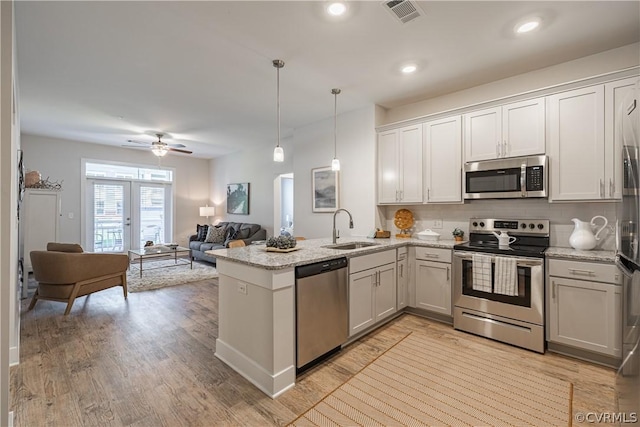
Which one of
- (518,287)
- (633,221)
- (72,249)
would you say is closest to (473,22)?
(633,221)

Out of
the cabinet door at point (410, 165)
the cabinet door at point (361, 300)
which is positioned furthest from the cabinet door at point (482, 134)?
the cabinet door at point (361, 300)

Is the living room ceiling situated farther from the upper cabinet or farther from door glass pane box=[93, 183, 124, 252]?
door glass pane box=[93, 183, 124, 252]

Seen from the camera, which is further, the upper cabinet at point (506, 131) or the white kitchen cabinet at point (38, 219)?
the white kitchen cabinet at point (38, 219)

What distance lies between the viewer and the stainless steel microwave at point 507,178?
2.86 meters

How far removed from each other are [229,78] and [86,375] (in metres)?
3.13

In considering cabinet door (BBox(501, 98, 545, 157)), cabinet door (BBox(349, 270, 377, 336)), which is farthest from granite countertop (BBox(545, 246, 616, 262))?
Answer: cabinet door (BBox(349, 270, 377, 336))

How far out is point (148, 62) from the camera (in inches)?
117

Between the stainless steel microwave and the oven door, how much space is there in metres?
0.71

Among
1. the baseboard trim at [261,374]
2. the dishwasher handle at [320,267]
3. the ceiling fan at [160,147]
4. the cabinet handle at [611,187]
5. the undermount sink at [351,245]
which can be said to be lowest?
the baseboard trim at [261,374]

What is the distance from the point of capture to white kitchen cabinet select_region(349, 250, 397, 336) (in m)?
2.74

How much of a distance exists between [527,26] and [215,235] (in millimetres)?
6558

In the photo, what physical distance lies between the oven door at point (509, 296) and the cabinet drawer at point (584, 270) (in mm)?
106

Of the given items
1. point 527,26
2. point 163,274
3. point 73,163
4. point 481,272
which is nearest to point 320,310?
point 481,272

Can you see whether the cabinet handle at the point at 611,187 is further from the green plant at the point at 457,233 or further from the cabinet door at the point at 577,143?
the green plant at the point at 457,233
